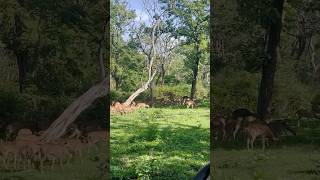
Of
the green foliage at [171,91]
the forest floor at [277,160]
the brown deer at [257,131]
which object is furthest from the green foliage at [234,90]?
the green foliage at [171,91]

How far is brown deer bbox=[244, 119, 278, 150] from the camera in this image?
486cm

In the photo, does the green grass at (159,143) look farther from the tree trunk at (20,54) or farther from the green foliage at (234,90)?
the green foliage at (234,90)

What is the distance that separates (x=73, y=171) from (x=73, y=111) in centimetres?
67

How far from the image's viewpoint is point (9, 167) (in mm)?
5156

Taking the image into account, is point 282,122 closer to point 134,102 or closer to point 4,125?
point 4,125

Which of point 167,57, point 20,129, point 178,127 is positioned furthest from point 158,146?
point 20,129

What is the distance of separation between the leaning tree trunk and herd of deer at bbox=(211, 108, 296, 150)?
52.2 inches


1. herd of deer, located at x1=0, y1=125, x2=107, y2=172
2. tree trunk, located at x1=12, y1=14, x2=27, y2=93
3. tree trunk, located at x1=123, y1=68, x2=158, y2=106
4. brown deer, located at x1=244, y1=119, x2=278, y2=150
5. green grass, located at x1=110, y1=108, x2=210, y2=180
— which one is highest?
tree trunk, located at x1=12, y1=14, x2=27, y2=93

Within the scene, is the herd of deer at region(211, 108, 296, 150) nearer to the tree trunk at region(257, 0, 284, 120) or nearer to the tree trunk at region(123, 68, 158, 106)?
the tree trunk at region(257, 0, 284, 120)

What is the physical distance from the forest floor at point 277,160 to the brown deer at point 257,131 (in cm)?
6

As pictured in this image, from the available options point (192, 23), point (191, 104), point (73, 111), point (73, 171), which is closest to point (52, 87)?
point (73, 111)

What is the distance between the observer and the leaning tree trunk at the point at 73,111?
522 centimetres

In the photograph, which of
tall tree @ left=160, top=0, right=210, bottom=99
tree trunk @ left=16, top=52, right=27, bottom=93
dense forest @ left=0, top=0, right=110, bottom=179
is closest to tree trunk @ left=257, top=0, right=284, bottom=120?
dense forest @ left=0, top=0, right=110, bottom=179

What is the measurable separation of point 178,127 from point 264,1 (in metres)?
6.55
